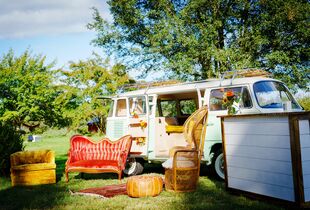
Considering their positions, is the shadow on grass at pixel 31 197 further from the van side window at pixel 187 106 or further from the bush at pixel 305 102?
the bush at pixel 305 102

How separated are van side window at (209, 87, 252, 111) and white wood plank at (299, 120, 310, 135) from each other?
2.29 meters

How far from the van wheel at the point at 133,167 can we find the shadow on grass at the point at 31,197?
2019mm

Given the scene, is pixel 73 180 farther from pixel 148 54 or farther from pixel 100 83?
pixel 100 83

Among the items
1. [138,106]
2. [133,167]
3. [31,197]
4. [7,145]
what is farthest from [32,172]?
[138,106]

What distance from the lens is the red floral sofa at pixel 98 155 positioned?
7.86 m

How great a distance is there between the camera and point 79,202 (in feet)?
19.6

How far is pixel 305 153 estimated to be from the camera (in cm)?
481

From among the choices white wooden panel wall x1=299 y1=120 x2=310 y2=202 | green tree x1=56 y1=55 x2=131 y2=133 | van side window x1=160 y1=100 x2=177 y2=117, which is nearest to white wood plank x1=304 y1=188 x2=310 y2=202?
white wooden panel wall x1=299 y1=120 x2=310 y2=202

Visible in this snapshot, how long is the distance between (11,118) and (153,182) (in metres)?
19.4

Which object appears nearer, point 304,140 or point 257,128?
point 304,140

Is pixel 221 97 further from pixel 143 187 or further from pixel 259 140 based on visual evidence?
pixel 143 187

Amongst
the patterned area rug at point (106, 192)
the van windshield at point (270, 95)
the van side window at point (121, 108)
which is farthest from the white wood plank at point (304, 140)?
the van side window at point (121, 108)

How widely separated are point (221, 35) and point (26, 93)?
14767mm

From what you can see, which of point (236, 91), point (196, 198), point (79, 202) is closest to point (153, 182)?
point (196, 198)
